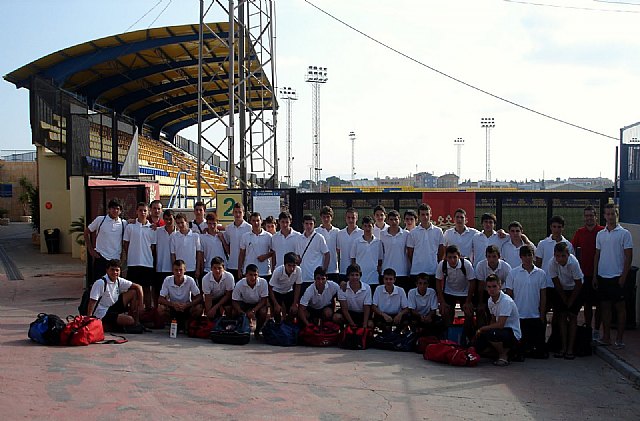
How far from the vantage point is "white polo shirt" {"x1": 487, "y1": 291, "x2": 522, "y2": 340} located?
8.46 metres

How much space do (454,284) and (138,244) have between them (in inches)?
197

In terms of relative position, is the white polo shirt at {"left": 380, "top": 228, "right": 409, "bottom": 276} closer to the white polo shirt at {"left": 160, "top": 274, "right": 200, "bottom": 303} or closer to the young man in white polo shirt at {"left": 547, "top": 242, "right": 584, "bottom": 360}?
the young man in white polo shirt at {"left": 547, "top": 242, "right": 584, "bottom": 360}

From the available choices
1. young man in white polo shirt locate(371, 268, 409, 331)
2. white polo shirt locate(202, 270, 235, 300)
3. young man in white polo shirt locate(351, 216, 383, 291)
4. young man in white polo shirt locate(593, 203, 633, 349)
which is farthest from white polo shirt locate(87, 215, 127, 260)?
young man in white polo shirt locate(593, 203, 633, 349)

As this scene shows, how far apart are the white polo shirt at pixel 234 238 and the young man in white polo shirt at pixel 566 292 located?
4.76 m

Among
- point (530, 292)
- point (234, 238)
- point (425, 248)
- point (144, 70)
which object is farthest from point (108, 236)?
point (144, 70)

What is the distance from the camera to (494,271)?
9.26 meters

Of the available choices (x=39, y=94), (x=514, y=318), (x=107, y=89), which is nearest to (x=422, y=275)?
(x=514, y=318)

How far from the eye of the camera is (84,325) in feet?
28.1

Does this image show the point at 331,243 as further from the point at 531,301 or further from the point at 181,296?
the point at 531,301

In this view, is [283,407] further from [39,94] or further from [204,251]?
[39,94]

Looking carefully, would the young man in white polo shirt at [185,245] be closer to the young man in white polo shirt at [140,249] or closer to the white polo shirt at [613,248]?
the young man in white polo shirt at [140,249]

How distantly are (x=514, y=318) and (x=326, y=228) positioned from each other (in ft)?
11.1

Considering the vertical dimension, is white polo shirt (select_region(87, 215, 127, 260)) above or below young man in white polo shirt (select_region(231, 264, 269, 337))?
above

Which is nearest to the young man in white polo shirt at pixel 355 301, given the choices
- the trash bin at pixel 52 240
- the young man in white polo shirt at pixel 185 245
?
the young man in white polo shirt at pixel 185 245
